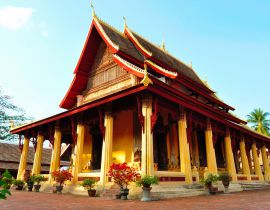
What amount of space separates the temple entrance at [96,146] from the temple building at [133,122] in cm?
6

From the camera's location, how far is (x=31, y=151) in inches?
1235

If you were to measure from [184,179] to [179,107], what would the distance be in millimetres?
3396

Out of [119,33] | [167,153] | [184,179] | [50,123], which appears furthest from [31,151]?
[184,179]

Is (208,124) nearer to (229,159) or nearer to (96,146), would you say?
(229,159)

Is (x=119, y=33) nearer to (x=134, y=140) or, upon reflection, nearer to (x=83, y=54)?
(x=83, y=54)

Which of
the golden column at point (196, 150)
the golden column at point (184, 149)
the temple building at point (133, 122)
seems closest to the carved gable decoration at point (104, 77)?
the temple building at point (133, 122)

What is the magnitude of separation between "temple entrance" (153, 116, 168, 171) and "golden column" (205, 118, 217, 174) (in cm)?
236

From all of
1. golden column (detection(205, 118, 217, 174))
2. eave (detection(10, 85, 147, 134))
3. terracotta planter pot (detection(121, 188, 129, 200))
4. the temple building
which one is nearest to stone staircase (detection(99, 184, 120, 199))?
the temple building

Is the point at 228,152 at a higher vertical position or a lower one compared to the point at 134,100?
lower

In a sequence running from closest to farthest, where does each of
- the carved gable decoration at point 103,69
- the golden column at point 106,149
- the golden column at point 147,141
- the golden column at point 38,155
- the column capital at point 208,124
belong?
the golden column at point 147,141, the golden column at point 106,149, the column capital at point 208,124, the carved gable decoration at point 103,69, the golden column at point 38,155

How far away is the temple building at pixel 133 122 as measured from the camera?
415 inches

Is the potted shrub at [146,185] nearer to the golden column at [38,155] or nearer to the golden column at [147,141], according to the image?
the golden column at [147,141]

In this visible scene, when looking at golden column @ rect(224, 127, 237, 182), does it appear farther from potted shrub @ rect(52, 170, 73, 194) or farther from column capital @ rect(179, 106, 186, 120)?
potted shrub @ rect(52, 170, 73, 194)

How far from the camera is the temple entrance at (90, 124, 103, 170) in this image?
49.9 feet
